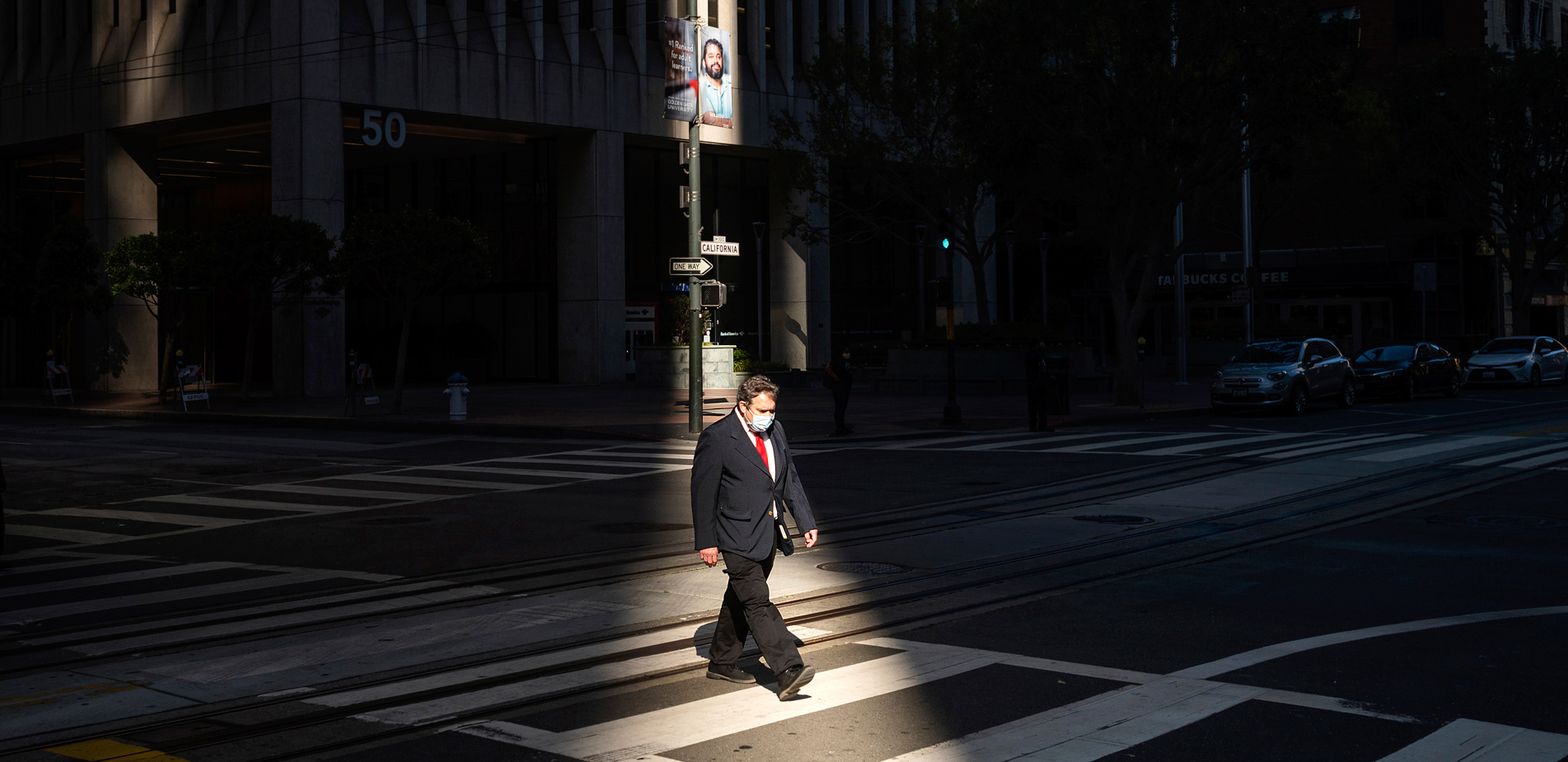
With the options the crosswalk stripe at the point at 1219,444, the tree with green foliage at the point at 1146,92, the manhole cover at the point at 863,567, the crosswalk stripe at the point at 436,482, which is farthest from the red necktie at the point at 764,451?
the tree with green foliage at the point at 1146,92

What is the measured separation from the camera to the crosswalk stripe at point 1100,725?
5.55 m

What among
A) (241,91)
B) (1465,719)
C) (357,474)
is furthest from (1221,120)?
(241,91)

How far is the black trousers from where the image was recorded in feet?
21.6

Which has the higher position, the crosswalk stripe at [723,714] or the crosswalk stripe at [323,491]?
the crosswalk stripe at [323,491]

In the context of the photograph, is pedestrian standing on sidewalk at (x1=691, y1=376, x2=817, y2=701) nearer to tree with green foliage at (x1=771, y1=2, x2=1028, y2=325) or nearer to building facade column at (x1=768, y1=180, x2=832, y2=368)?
tree with green foliage at (x1=771, y1=2, x2=1028, y2=325)

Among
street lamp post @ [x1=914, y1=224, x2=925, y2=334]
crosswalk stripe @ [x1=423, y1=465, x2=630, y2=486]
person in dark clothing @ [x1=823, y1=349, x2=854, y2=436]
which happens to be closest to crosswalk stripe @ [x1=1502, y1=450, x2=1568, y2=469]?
person in dark clothing @ [x1=823, y1=349, x2=854, y2=436]

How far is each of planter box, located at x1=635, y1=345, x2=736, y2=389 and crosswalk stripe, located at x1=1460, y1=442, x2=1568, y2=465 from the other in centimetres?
2534

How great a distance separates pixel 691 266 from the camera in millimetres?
24781

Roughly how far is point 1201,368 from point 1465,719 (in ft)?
149

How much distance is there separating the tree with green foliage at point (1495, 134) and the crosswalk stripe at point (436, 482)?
122 ft

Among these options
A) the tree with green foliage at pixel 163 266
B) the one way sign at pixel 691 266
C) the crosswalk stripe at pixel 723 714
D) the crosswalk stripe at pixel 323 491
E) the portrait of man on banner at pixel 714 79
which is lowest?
the crosswalk stripe at pixel 723 714

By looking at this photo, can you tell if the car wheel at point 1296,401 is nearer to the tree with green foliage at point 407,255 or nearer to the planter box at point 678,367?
the tree with green foliage at point 407,255

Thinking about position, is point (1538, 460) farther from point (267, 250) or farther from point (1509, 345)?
point (267, 250)

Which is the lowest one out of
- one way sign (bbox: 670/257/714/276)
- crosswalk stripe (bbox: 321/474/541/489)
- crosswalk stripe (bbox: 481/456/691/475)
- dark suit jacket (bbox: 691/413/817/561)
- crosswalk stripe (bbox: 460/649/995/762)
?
crosswalk stripe (bbox: 460/649/995/762)
